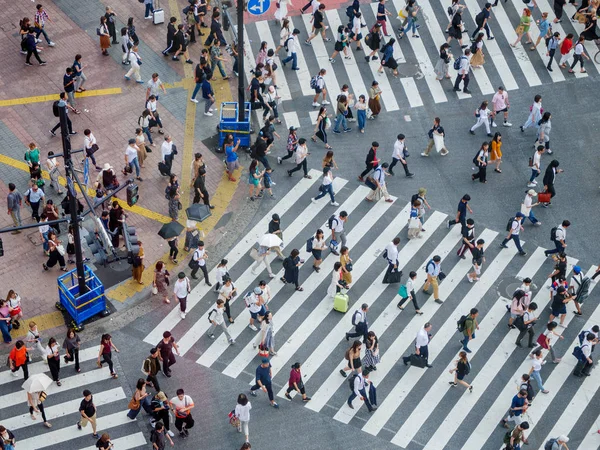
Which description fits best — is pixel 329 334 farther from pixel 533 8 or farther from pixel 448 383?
pixel 533 8

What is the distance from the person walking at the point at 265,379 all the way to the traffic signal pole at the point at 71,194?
18.0ft

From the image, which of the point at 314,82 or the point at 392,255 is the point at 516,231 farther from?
the point at 314,82

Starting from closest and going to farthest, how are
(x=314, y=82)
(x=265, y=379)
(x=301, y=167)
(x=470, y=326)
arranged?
(x=265, y=379) < (x=470, y=326) < (x=301, y=167) < (x=314, y=82)

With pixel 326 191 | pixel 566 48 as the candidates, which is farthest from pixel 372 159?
pixel 566 48

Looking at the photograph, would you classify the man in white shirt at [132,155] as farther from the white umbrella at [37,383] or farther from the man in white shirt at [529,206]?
the man in white shirt at [529,206]

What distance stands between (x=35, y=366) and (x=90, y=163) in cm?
836

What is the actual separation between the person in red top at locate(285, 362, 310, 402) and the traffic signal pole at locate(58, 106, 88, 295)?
6286 mm

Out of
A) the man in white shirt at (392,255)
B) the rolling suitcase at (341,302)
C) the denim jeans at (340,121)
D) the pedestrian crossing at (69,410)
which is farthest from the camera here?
the denim jeans at (340,121)

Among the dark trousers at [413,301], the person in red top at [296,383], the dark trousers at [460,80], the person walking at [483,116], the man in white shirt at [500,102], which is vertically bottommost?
the person in red top at [296,383]

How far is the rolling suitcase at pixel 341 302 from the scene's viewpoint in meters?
32.2

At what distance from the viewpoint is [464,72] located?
39438 millimetres

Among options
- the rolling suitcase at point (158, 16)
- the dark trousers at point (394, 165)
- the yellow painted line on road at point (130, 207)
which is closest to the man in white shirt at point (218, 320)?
the yellow painted line on road at point (130, 207)

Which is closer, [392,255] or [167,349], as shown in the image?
[167,349]

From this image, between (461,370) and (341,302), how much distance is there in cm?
410
